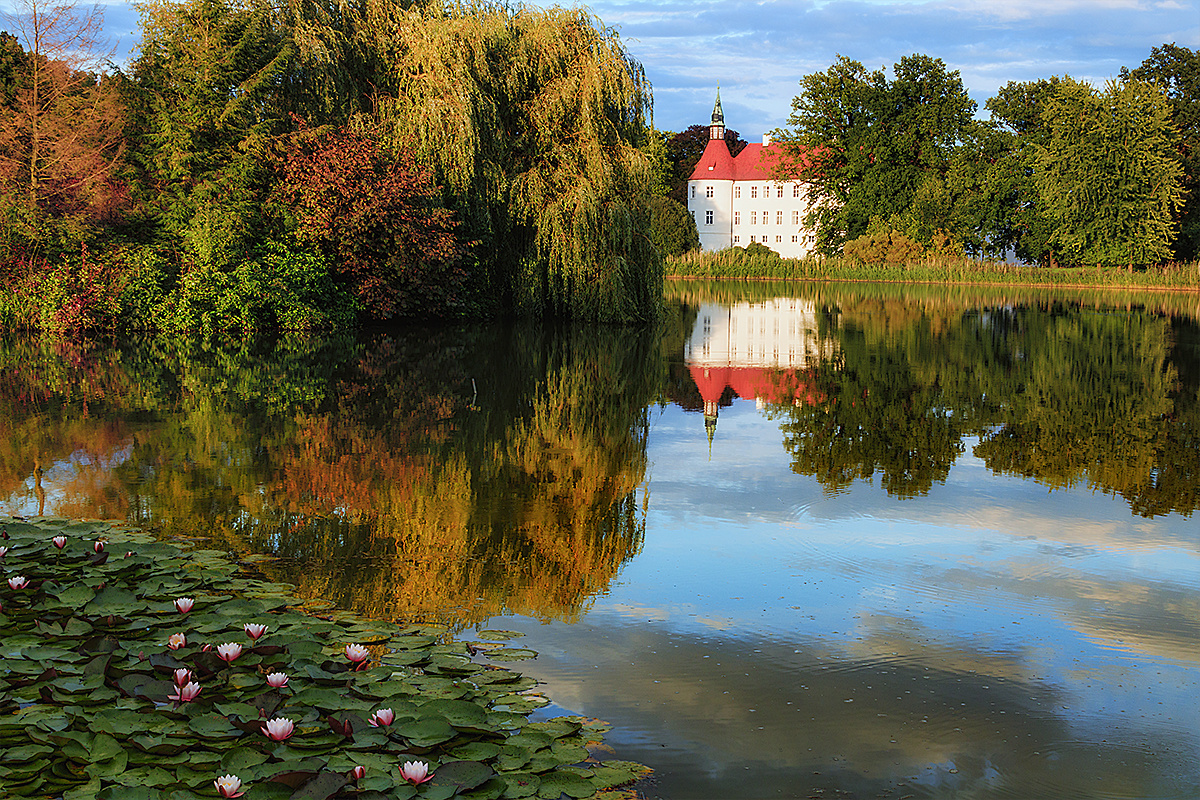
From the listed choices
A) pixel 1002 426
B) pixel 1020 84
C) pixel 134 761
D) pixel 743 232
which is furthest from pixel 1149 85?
pixel 134 761

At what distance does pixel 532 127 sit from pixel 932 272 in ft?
141

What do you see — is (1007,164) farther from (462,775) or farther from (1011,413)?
(462,775)

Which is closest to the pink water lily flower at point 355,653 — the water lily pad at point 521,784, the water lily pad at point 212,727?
the water lily pad at point 212,727

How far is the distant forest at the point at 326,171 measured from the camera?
21.5 meters

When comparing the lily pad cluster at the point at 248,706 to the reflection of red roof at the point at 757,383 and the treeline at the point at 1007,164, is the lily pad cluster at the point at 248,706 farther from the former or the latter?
the treeline at the point at 1007,164

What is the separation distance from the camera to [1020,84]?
7094 cm

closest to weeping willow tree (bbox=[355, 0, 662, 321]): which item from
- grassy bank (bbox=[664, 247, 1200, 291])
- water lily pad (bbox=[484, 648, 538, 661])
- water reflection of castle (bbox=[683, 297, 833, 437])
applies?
water reflection of castle (bbox=[683, 297, 833, 437])

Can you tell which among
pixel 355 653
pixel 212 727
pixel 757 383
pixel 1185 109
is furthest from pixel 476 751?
pixel 1185 109

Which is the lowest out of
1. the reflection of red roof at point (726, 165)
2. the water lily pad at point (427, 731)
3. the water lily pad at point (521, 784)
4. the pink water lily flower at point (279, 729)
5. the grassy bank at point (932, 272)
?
the water lily pad at point (521, 784)

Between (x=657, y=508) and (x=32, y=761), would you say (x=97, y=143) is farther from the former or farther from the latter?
(x=32, y=761)

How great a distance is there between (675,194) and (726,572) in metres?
96.4

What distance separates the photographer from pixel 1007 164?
68688 mm

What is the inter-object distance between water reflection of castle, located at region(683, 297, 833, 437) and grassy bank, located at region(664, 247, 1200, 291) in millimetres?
28290

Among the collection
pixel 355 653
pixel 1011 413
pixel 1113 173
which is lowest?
pixel 1011 413
